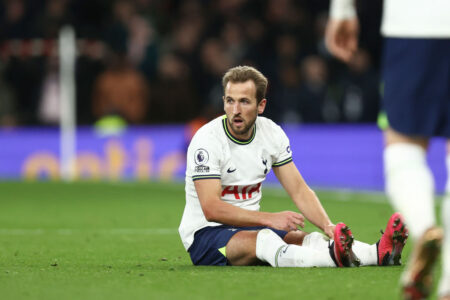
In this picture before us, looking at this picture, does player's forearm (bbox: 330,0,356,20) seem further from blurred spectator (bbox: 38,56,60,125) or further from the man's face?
blurred spectator (bbox: 38,56,60,125)

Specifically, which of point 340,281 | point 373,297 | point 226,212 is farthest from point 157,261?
point 373,297

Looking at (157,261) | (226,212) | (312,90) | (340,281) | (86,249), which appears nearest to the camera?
(340,281)

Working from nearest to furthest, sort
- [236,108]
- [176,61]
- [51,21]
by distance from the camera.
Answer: [236,108]
[176,61]
[51,21]

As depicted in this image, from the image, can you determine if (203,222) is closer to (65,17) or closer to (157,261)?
(157,261)

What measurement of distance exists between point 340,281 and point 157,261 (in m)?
1.88

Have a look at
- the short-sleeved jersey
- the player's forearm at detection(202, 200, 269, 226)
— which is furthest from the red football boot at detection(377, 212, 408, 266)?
the short-sleeved jersey

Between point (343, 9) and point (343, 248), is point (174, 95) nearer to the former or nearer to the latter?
point (343, 248)

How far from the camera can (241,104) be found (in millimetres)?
6547

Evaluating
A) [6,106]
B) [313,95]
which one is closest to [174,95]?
[313,95]

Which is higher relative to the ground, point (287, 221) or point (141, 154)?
point (287, 221)

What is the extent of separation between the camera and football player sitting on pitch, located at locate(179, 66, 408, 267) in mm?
6242

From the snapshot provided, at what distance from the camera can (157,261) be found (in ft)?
23.1

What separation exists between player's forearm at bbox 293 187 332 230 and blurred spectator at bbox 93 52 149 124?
11.8 metres

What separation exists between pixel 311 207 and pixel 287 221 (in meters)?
0.52
